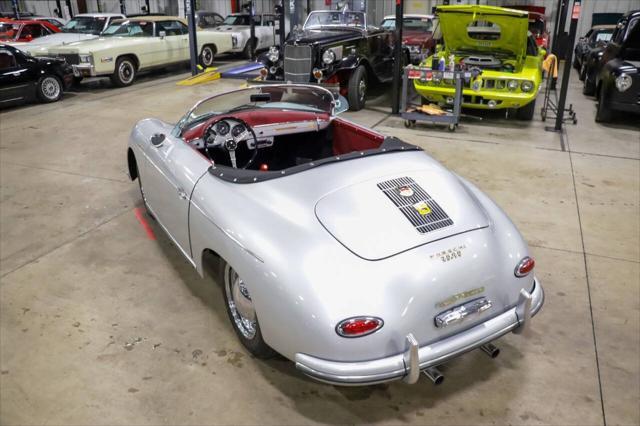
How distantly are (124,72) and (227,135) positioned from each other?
909cm

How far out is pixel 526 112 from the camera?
7.92 meters

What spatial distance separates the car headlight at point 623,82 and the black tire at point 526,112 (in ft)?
3.75

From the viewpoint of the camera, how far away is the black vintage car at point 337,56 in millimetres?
8688

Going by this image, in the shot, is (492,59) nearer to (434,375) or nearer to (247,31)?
(434,375)

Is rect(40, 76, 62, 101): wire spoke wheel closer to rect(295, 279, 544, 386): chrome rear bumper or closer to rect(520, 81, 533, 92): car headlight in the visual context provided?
rect(520, 81, 533, 92): car headlight

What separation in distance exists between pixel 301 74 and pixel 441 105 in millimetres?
2470

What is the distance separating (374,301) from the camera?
2104 millimetres

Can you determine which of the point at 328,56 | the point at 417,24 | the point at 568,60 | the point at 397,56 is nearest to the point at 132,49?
the point at 328,56

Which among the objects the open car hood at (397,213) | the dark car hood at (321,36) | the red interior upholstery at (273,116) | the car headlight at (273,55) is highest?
the dark car hood at (321,36)

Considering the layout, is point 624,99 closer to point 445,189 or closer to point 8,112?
point 445,189

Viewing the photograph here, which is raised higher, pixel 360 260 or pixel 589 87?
pixel 360 260

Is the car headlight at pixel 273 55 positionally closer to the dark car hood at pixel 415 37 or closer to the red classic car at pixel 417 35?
Answer: the red classic car at pixel 417 35

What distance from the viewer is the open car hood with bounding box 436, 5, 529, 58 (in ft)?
23.3

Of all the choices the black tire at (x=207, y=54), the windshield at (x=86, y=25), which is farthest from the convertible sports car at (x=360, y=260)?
the windshield at (x=86, y=25)
